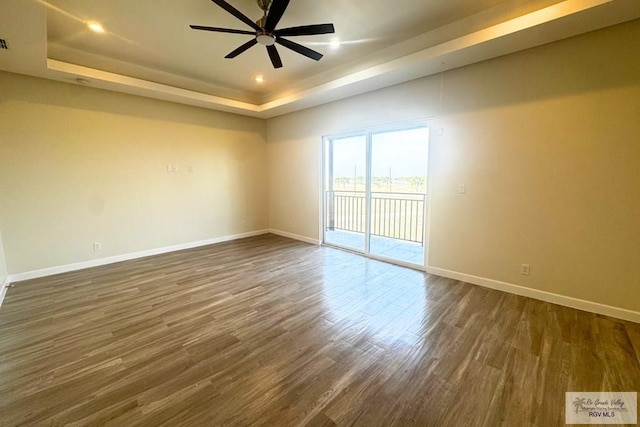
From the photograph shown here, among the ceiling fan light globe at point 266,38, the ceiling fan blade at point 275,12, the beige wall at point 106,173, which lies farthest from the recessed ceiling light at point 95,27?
the ceiling fan blade at point 275,12

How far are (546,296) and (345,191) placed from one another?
133 inches

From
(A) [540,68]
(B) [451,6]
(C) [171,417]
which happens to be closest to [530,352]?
(C) [171,417]

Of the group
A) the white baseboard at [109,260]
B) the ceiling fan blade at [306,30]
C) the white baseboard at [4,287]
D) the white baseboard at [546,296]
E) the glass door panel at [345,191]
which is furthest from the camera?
the glass door panel at [345,191]

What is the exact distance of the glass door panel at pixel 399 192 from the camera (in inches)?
163

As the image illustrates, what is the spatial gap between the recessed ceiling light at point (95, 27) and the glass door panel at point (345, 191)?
3.54m

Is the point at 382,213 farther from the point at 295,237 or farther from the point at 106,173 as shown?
the point at 106,173

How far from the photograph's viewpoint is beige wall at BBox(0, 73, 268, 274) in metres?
3.49

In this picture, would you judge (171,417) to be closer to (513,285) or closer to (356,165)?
(513,285)

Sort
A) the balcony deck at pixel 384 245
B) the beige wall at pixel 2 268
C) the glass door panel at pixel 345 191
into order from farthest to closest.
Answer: the glass door panel at pixel 345 191, the balcony deck at pixel 384 245, the beige wall at pixel 2 268

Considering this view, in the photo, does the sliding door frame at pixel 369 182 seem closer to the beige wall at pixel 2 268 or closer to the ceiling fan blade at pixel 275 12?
the ceiling fan blade at pixel 275 12

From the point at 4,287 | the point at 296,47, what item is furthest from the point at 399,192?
the point at 4,287

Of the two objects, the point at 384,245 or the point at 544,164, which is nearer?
the point at 544,164

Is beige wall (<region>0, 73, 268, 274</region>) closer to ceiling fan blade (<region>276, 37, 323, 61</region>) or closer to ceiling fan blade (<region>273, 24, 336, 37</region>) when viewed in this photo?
ceiling fan blade (<region>276, 37, 323, 61</region>)

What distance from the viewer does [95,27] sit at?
298 centimetres
